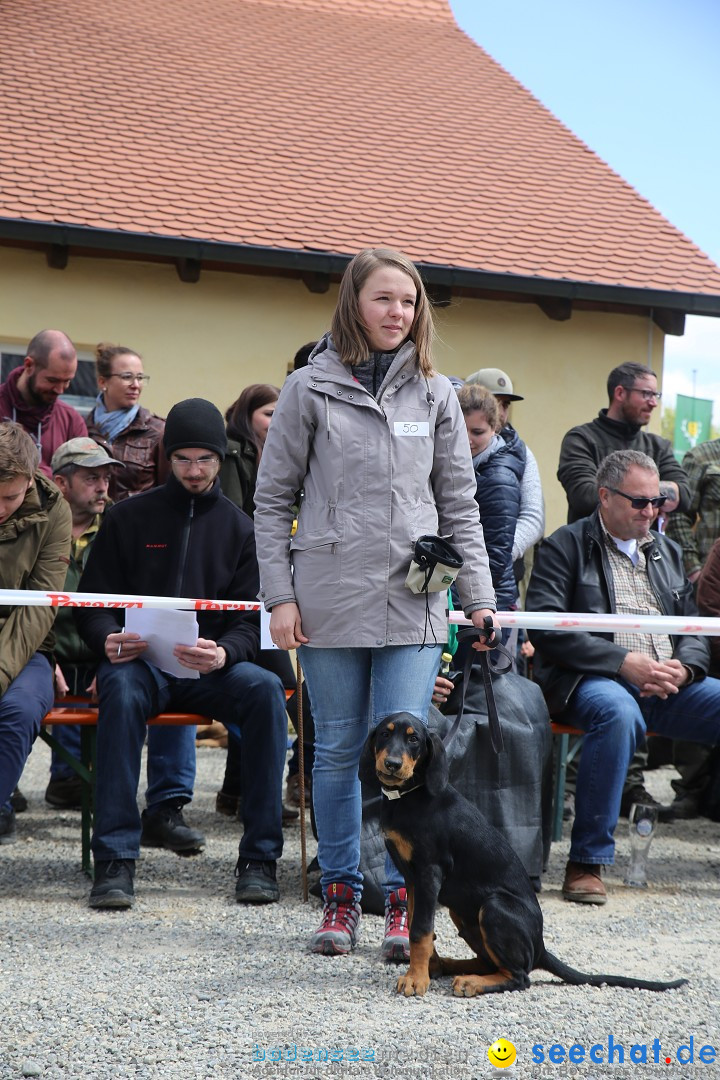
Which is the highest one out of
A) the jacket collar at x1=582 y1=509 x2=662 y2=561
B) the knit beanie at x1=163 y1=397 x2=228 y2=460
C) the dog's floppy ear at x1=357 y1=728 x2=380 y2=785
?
the knit beanie at x1=163 y1=397 x2=228 y2=460

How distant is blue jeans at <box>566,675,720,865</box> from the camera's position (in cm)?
535

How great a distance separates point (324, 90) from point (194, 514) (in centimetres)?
983

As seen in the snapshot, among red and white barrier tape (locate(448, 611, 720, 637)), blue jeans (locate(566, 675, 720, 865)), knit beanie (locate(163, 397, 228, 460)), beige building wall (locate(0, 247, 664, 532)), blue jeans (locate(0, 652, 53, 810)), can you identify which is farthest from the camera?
beige building wall (locate(0, 247, 664, 532))

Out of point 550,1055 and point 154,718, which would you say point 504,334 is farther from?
point 550,1055

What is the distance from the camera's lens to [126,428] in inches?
284

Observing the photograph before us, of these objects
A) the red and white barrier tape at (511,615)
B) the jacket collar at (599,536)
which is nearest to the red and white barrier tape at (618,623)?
the red and white barrier tape at (511,615)

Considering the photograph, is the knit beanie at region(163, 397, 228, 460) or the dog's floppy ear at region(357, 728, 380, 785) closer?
the dog's floppy ear at region(357, 728, 380, 785)

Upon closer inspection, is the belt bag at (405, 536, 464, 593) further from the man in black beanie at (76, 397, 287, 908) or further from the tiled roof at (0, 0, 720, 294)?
the tiled roof at (0, 0, 720, 294)

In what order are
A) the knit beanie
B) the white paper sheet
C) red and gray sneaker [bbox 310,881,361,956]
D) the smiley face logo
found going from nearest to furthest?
the smiley face logo
red and gray sneaker [bbox 310,881,361,956]
the white paper sheet
the knit beanie

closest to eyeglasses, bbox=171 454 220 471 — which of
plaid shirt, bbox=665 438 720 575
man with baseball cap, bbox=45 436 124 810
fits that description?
man with baseball cap, bbox=45 436 124 810

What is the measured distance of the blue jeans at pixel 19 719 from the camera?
4.91 m

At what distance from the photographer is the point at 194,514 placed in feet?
18.6

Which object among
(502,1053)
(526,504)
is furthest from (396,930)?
(526,504)

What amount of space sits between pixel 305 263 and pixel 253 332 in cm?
77
